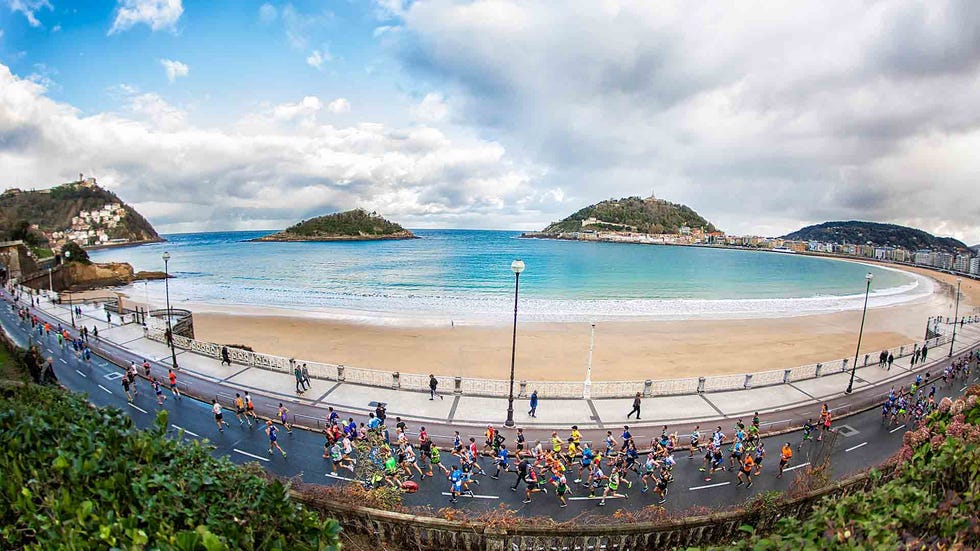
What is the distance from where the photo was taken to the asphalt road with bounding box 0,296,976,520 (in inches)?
448

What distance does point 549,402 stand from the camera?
58.7ft

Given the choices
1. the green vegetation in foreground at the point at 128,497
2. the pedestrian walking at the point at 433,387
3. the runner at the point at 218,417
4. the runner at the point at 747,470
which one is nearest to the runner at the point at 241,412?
the runner at the point at 218,417

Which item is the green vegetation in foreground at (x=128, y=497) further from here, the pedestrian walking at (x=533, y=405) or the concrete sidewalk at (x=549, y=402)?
the pedestrian walking at (x=533, y=405)

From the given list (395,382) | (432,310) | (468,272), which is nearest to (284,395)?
(395,382)

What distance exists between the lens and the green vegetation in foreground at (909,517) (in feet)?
10.4

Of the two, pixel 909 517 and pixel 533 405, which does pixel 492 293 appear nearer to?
pixel 533 405

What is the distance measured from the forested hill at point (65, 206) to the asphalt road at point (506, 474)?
599 feet

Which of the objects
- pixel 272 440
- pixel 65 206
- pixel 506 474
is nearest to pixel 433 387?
pixel 506 474

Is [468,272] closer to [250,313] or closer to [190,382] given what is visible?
[250,313]

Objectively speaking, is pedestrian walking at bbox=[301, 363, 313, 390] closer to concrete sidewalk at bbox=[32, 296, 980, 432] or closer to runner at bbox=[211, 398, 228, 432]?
concrete sidewalk at bbox=[32, 296, 980, 432]

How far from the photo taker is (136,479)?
361cm

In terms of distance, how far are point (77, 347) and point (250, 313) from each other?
57.9 ft

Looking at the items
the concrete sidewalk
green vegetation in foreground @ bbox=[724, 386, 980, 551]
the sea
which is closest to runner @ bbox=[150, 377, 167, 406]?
the concrete sidewalk

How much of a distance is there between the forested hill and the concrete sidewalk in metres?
182
